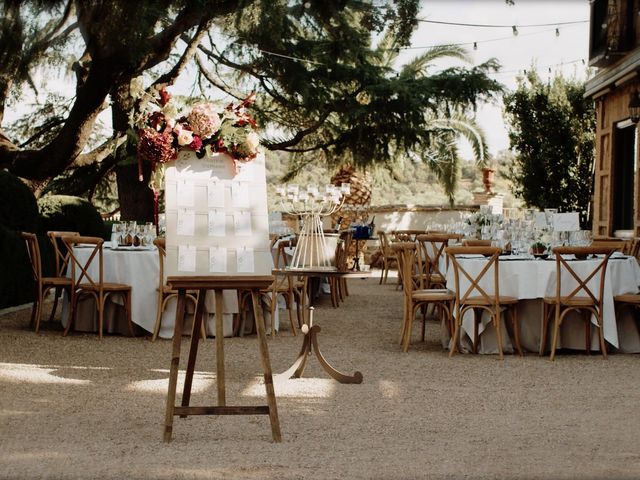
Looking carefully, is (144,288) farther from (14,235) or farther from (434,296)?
(434,296)

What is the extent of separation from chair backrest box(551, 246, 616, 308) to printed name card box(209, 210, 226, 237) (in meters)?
3.28

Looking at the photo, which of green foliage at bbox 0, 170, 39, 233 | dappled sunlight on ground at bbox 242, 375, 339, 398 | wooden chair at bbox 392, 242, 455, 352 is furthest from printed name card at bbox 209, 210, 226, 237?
green foliage at bbox 0, 170, 39, 233

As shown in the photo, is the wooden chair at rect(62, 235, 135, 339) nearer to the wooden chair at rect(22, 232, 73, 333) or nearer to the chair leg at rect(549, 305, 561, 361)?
the wooden chair at rect(22, 232, 73, 333)

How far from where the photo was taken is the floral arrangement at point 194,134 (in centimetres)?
441

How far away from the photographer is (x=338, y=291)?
1206 centimetres

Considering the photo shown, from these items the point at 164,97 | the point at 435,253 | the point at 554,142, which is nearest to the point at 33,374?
the point at 164,97

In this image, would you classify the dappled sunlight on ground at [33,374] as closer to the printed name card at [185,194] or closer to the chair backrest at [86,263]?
the chair backrest at [86,263]

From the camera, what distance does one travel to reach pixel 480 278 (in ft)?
23.2

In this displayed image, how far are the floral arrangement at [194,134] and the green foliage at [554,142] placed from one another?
12.3m

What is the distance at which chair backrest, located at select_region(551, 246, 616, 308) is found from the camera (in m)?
6.83

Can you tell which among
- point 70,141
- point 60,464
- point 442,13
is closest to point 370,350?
point 60,464

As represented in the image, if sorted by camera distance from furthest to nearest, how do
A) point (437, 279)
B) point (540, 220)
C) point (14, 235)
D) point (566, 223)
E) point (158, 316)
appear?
point (437, 279) → point (14, 235) → point (540, 220) → point (158, 316) → point (566, 223)

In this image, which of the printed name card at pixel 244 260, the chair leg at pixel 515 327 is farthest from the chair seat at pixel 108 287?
the printed name card at pixel 244 260

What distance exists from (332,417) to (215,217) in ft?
4.24
